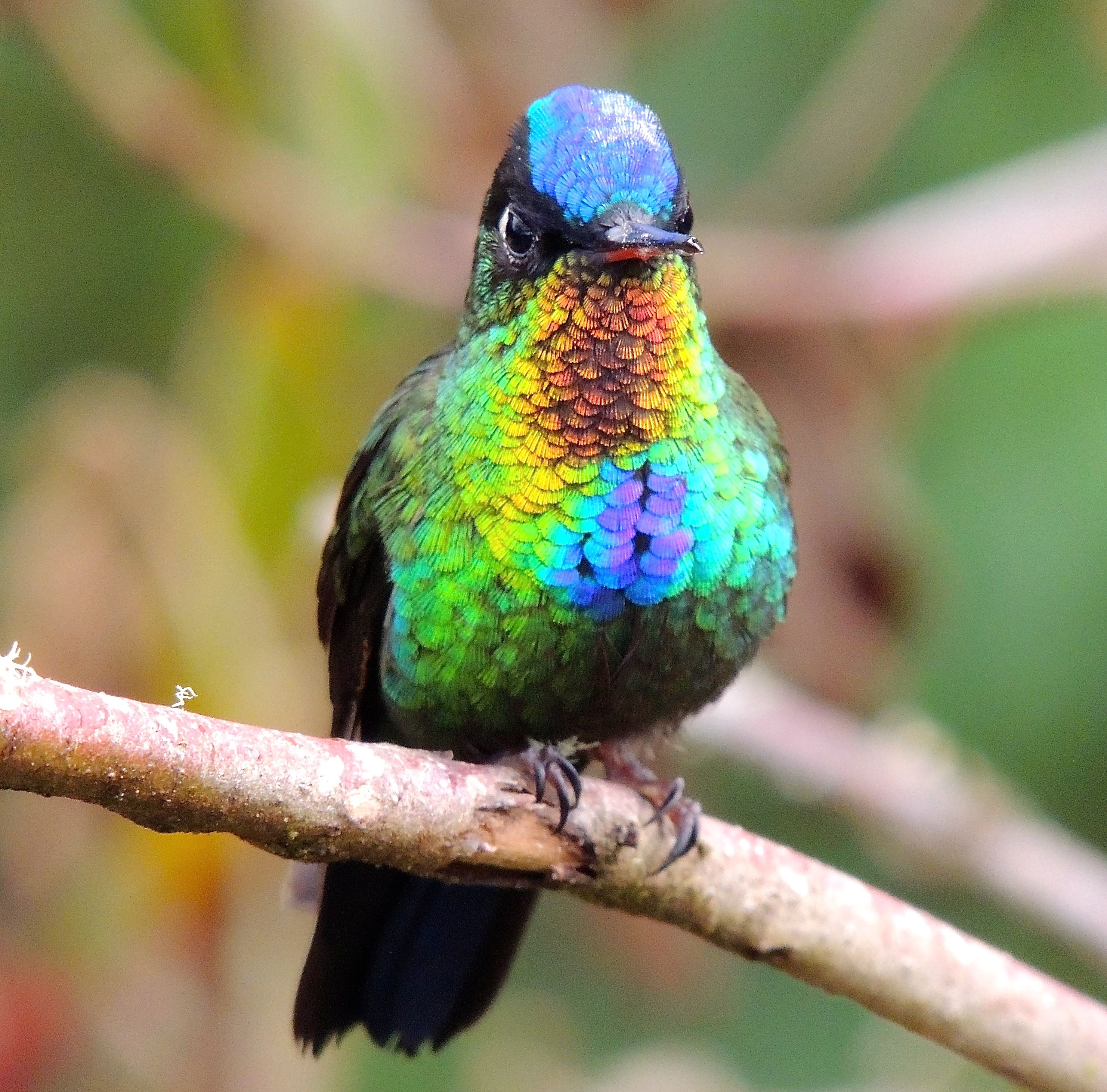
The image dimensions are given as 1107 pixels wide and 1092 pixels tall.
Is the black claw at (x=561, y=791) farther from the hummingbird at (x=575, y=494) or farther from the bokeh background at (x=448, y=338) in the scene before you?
the bokeh background at (x=448, y=338)

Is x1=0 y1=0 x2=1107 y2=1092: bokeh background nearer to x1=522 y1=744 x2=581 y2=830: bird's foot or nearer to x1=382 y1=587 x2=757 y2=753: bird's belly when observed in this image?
x1=382 y1=587 x2=757 y2=753: bird's belly

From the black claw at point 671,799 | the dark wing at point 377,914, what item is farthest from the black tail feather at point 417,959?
the black claw at point 671,799

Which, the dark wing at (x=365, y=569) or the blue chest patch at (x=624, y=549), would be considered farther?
the dark wing at (x=365, y=569)

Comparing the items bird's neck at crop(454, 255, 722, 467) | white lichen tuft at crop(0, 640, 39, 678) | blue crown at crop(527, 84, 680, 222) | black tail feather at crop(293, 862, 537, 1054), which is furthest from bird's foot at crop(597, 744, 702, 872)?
white lichen tuft at crop(0, 640, 39, 678)

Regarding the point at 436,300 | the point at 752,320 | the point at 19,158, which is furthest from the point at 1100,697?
the point at 19,158

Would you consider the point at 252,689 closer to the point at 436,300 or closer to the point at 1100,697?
the point at 436,300

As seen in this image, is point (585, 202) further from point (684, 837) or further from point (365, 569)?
point (684, 837)
